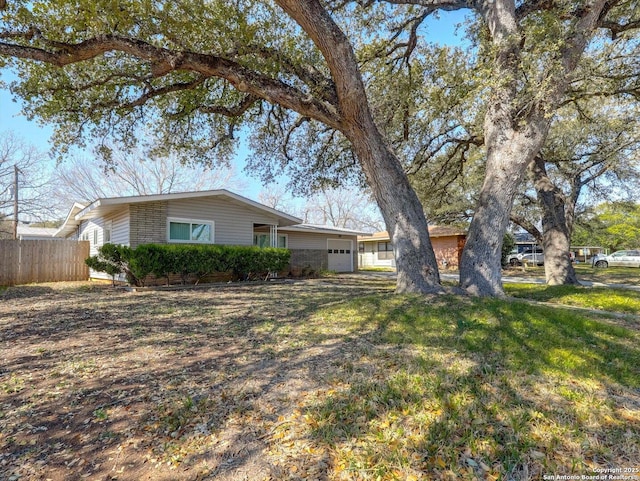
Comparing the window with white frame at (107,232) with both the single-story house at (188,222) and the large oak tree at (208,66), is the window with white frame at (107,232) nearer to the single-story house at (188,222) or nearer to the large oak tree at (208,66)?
the single-story house at (188,222)

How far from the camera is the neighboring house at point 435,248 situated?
77.7 feet

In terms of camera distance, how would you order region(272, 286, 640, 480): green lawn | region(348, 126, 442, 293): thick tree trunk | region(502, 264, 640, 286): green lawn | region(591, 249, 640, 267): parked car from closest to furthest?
region(272, 286, 640, 480): green lawn < region(348, 126, 442, 293): thick tree trunk < region(502, 264, 640, 286): green lawn < region(591, 249, 640, 267): parked car

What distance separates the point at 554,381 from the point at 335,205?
41459mm

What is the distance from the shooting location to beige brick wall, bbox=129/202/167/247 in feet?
35.7

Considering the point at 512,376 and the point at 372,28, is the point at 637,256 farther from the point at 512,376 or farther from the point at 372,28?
the point at 512,376

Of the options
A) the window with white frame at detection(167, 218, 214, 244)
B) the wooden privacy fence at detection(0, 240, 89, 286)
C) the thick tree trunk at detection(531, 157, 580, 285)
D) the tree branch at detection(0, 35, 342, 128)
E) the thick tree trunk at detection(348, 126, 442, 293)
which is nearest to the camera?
the tree branch at detection(0, 35, 342, 128)

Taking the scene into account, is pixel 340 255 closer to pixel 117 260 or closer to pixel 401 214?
pixel 117 260

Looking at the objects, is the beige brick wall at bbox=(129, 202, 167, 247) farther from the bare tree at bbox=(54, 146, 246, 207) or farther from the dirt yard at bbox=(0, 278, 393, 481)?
the bare tree at bbox=(54, 146, 246, 207)

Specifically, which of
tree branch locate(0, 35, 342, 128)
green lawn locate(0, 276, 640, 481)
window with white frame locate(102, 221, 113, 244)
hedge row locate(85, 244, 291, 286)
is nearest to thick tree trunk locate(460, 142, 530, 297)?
green lawn locate(0, 276, 640, 481)

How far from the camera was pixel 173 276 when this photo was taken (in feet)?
37.2

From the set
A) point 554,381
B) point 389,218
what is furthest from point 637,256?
point 554,381

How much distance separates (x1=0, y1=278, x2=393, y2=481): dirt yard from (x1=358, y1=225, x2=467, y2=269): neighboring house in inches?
772

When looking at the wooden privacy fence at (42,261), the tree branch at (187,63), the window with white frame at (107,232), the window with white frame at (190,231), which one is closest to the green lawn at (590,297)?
the tree branch at (187,63)

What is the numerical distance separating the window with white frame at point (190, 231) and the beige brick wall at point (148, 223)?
0.25 metres
